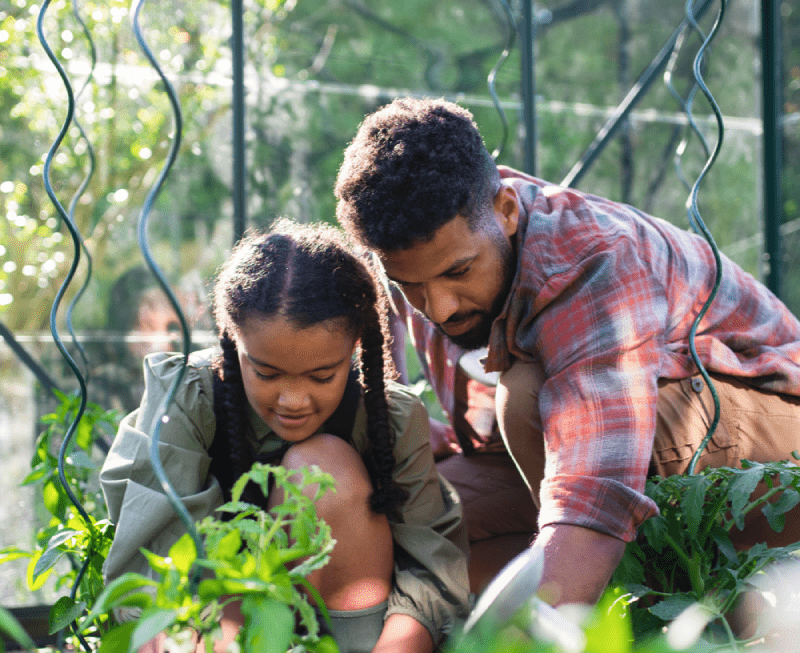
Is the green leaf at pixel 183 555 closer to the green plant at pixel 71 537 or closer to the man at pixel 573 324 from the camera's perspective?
the green plant at pixel 71 537

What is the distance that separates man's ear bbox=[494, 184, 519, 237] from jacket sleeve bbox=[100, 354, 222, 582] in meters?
0.60

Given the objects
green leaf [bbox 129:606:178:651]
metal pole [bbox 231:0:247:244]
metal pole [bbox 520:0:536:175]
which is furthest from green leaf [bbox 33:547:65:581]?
metal pole [bbox 520:0:536:175]

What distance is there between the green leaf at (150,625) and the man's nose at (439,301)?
Result: 2.59 feet

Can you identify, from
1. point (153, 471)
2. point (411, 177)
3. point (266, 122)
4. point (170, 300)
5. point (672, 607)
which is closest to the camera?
point (170, 300)

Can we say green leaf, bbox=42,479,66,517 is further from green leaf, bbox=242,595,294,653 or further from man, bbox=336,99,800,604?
green leaf, bbox=242,595,294,653

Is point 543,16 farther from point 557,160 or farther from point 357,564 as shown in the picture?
point 357,564

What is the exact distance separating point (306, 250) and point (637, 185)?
2.35 meters

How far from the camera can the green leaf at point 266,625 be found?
1.65ft

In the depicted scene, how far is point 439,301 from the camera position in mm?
1215

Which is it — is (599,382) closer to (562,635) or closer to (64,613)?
(562,635)

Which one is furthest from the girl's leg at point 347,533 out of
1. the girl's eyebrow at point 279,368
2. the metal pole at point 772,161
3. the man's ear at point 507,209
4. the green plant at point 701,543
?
the metal pole at point 772,161

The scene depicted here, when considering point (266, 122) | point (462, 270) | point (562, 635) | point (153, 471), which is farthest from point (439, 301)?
point (266, 122)

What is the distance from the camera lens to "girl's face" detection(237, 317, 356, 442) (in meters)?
1.17

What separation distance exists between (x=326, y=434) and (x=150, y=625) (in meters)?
0.77
